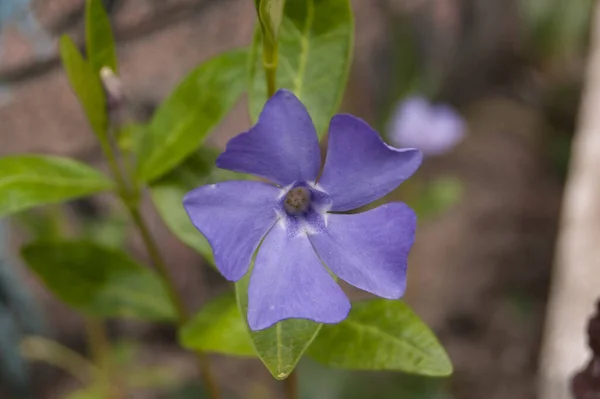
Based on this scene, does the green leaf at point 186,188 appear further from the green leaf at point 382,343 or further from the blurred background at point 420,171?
the blurred background at point 420,171

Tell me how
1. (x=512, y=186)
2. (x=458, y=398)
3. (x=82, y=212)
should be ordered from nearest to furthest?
(x=82, y=212) → (x=458, y=398) → (x=512, y=186)

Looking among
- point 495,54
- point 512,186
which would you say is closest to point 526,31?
point 495,54

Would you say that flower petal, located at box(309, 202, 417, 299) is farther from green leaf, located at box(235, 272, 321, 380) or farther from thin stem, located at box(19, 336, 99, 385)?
thin stem, located at box(19, 336, 99, 385)

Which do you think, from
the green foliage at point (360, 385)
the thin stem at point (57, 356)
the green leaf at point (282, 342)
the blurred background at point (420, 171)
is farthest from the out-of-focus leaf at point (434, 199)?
the green leaf at point (282, 342)

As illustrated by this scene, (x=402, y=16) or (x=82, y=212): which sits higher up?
(x=402, y=16)

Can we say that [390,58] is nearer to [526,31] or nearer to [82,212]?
[526,31]

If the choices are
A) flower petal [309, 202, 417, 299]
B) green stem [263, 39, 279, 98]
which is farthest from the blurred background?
flower petal [309, 202, 417, 299]

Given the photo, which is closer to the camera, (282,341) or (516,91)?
(282,341)

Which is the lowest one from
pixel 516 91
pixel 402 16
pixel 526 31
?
pixel 516 91

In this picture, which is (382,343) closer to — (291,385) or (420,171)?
(291,385)
